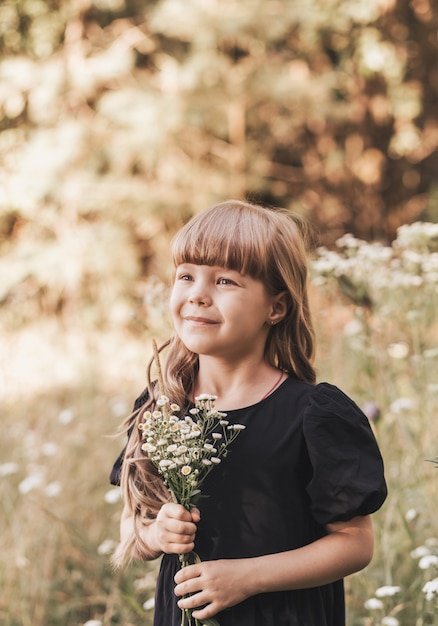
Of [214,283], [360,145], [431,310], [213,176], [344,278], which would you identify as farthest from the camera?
[360,145]

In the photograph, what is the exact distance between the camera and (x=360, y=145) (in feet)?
36.1

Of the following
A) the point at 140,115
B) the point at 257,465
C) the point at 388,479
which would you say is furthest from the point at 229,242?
the point at 140,115

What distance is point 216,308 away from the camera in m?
1.54

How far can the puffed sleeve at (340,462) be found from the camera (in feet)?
4.73

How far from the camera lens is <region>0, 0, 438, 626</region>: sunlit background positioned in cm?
407

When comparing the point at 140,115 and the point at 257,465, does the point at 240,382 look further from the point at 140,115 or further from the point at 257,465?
the point at 140,115

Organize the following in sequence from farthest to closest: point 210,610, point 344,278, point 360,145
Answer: point 360,145, point 344,278, point 210,610

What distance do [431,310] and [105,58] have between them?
6.45 meters

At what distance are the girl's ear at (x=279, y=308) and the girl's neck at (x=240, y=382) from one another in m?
0.09

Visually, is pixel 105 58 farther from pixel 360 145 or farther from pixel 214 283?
pixel 214 283

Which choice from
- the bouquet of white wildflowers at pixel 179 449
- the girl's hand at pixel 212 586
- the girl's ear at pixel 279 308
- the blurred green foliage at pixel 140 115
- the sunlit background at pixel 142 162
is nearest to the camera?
the bouquet of white wildflowers at pixel 179 449

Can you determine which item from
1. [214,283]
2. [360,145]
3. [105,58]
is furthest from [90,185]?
[214,283]

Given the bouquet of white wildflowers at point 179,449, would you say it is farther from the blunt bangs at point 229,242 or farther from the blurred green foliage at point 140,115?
the blurred green foliage at point 140,115

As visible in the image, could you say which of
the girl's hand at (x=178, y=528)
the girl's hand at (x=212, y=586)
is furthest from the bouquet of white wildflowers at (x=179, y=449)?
the girl's hand at (x=212, y=586)
